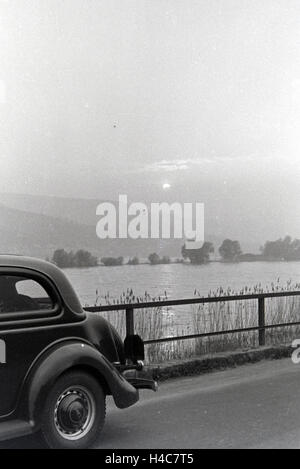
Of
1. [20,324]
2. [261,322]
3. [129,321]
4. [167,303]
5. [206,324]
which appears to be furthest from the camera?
[206,324]

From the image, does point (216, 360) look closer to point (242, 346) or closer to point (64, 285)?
point (242, 346)

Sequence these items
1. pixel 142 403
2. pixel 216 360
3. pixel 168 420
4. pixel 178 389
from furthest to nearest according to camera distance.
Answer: pixel 216 360 → pixel 178 389 → pixel 142 403 → pixel 168 420

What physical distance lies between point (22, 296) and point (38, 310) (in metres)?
0.20

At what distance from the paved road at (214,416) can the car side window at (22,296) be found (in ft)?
4.02

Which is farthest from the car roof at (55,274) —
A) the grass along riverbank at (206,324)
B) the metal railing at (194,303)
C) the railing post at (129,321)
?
the grass along riverbank at (206,324)

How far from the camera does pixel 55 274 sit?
20.7 ft

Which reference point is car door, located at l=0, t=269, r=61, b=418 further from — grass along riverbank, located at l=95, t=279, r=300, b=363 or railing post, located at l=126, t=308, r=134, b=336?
grass along riverbank, located at l=95, t=279, r=300, b=363

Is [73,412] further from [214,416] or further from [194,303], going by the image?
[194,303]

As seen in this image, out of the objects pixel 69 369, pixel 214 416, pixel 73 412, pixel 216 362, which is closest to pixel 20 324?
pixel 69 369

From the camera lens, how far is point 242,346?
1196 cm

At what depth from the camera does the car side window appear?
598cm

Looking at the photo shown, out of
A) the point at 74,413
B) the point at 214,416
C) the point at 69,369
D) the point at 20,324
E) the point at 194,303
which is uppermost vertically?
the point at 20,324
